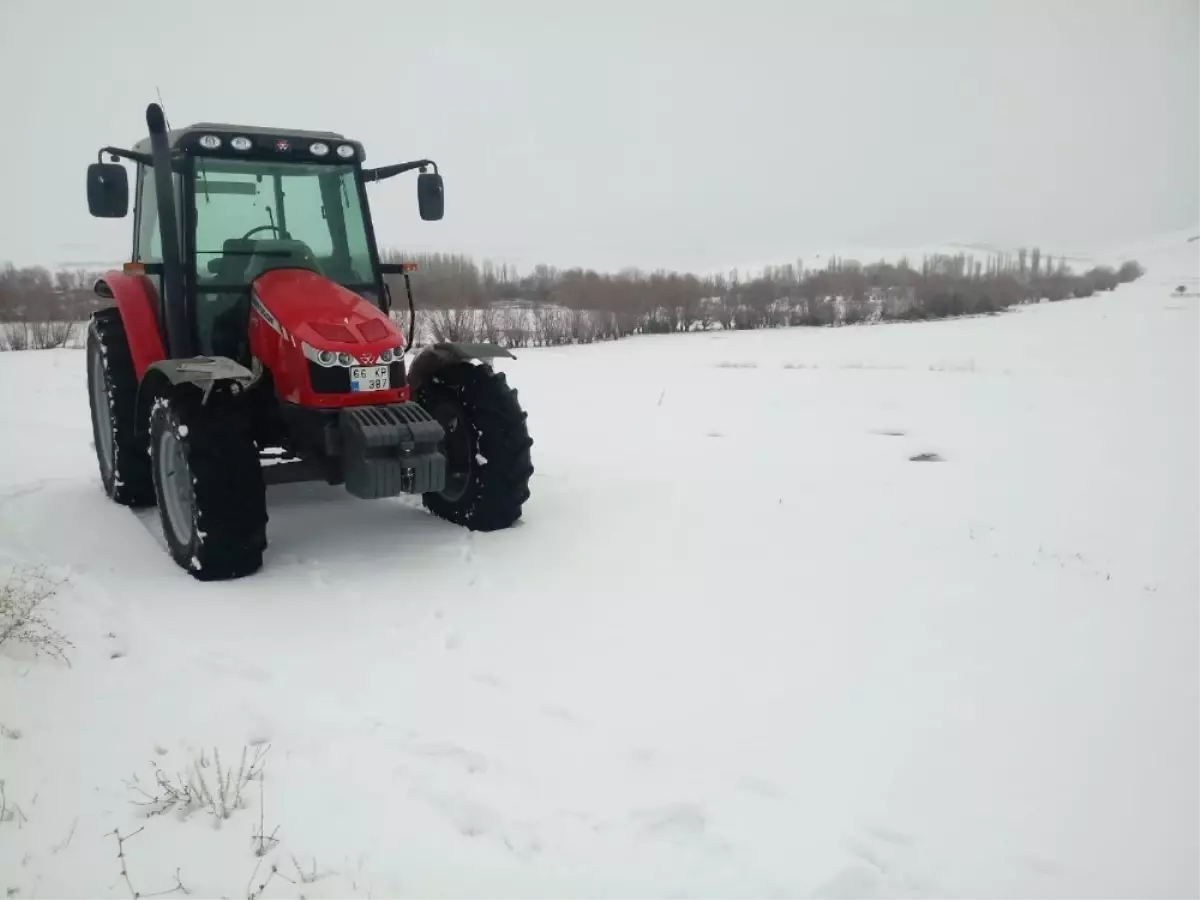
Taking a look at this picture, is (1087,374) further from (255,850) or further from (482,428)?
(255,850)

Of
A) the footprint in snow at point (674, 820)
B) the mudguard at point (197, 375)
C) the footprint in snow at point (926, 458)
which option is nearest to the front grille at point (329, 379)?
the mudguard at point (197, 375)

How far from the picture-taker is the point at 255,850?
2.12m

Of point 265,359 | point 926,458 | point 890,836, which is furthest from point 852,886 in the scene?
point 926,458

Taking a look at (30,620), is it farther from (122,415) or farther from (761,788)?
(761,788)

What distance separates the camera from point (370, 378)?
167 inches

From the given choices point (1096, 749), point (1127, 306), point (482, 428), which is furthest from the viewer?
point (1127, 306)

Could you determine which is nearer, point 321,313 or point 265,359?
point 321,313

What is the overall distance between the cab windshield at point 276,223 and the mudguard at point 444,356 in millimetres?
549

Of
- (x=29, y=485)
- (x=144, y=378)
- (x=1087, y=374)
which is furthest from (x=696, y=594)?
(x=1087, y=374)

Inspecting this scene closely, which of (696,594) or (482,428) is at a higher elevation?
(482,428)

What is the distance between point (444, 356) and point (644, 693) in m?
2.67

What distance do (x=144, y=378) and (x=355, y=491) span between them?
4.79ft

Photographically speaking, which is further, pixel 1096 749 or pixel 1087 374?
pixel 1087 374

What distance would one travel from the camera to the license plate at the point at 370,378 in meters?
4.18
